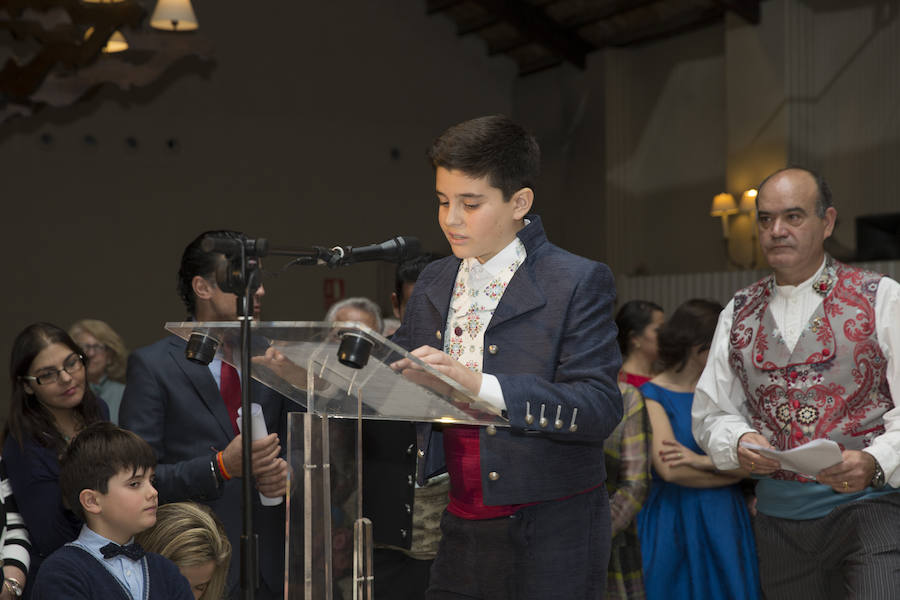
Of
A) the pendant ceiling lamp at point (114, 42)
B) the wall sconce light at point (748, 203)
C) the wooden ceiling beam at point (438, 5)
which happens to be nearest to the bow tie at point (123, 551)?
the pendant ceiling lamp at point (114, 42)

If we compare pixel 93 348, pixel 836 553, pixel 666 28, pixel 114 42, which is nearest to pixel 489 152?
pixel 836 553

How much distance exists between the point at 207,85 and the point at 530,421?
9.44 m

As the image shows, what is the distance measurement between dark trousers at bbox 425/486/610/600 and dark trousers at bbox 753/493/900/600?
870 mm

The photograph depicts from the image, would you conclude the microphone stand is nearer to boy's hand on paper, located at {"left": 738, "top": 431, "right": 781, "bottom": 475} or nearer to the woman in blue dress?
boy's hand on paper, located at {"left": 738, "top": 431, "right": 781, "bottom": 475}

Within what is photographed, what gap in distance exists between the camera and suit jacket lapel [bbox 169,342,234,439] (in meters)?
2.71

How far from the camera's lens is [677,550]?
3.43 m

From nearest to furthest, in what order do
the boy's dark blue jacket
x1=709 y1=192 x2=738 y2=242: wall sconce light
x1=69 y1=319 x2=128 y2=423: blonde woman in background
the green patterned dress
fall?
the boy's dark blue jacket < the green patterned dress < x1=69 y1=319 x2=128 y2=423: blonde woman in background < x1=709 y1=192 x2=738 y2=242: wall sconce light

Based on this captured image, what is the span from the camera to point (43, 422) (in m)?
2.92

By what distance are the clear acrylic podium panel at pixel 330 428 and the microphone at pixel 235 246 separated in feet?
0.38

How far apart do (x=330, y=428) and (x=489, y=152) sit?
0.59 metres

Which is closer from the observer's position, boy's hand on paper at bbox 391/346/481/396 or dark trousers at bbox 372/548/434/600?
boy's hand on paper at bbox 391/346/481/396

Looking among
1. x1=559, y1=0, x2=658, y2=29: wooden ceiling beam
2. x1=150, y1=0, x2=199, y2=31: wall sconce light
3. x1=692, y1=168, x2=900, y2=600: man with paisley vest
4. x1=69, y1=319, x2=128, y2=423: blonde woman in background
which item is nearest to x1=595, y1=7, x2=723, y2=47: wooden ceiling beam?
x1=559, y1=0, x2=658, y2=29: wooden ceiling beam

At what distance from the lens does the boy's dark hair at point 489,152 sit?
188cm

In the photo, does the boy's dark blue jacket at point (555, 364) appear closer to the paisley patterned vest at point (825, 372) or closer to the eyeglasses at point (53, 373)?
the paisley patterned vest at point (825, 372)
